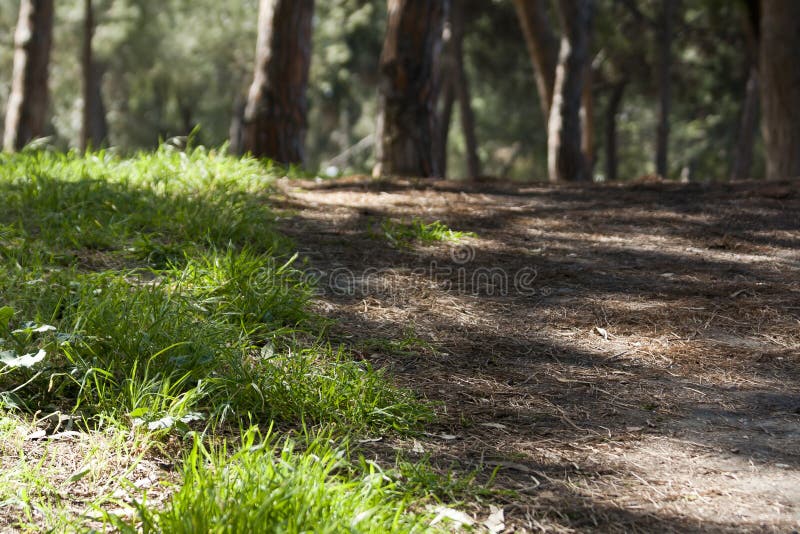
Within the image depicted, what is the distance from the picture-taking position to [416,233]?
5.52 m

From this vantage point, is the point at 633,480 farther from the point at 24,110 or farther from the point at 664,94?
the point at 664,94

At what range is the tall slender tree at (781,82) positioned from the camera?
30.4ft

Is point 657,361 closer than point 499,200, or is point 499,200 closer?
point 657,361

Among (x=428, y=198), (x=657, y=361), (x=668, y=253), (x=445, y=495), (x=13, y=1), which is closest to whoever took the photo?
(x=445, y=495)

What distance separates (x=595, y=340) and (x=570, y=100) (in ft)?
23.6

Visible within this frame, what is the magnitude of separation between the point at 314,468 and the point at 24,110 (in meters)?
9.26

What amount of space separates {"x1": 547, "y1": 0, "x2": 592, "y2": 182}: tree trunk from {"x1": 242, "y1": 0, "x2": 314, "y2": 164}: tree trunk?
374 cm

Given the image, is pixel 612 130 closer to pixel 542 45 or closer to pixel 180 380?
pixel 542 45

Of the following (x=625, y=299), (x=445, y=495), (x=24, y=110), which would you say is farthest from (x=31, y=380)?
(x=24, y=110)

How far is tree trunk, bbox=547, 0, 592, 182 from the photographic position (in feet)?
34.4

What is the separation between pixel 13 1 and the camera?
26.7 m

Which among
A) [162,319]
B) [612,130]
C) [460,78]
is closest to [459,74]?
[460,78]

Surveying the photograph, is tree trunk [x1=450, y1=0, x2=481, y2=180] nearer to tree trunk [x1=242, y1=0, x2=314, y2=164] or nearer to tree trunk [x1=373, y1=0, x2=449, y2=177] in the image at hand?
tree trunk [x1=373, y1=0, x2=449, y2=177]

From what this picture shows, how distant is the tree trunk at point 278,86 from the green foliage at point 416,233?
3.09 meters
